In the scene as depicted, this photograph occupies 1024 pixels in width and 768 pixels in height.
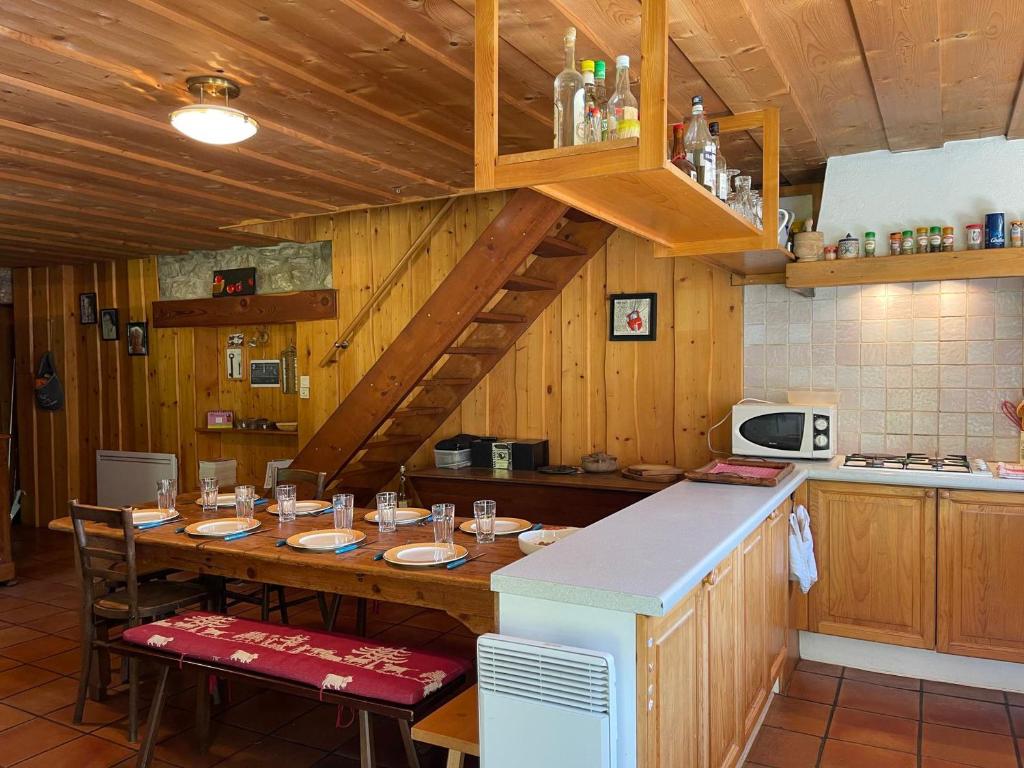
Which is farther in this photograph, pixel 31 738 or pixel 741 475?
pixel 741 475

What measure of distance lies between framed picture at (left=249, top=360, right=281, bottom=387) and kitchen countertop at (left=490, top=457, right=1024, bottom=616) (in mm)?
3878

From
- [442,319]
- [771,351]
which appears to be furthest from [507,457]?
[771,351]

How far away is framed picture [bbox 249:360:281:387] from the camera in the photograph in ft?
20.3

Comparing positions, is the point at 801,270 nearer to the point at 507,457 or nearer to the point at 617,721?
the point at 507,457

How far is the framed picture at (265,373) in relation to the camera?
6180 mm

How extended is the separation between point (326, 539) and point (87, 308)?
5.28m

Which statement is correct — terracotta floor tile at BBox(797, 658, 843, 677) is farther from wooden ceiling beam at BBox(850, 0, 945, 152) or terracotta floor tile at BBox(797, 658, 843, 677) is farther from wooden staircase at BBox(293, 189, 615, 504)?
wooden ceiling beam at BBox(850, 0, 945, 152)

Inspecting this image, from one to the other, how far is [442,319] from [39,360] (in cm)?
521

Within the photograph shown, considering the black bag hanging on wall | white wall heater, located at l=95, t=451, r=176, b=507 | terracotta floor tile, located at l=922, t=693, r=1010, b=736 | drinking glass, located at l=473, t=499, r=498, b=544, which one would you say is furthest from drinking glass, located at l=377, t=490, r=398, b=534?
the black bag hanging on wall

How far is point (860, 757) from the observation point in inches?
112

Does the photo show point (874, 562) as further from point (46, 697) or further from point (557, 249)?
point (46, 697)

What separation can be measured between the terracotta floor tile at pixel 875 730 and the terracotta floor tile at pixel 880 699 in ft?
0.17

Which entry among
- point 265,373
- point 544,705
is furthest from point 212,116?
point 265,373

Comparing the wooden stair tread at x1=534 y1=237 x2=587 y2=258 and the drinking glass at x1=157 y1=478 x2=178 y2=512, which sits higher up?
the wooden stair tread at x1=534 y1=237 x2=587 y2=258
